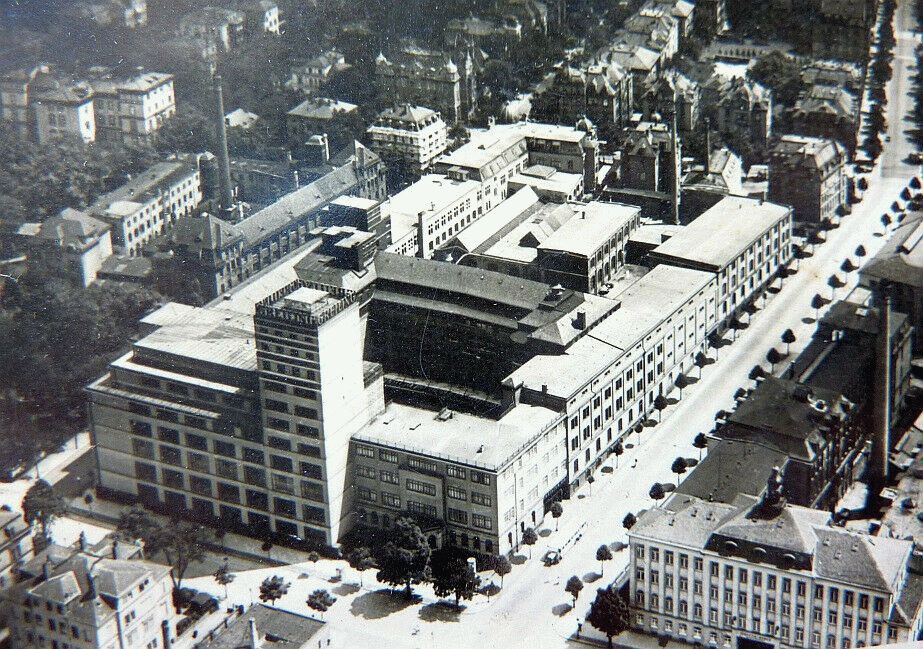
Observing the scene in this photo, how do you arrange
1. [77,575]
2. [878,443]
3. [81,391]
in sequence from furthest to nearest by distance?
[81,391] < [878,443] < [77,575]

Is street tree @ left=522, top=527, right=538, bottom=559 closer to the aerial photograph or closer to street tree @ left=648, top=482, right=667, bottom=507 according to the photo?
the aerial photograph

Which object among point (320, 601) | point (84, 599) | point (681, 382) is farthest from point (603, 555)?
point (84, 599)

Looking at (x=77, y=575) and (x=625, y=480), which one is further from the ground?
(x=77, y=575)

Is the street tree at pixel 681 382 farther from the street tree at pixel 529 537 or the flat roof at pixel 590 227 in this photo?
the street tree at pixel 529 537

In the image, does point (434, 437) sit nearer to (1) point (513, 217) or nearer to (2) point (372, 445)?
(2) point (372, 445)

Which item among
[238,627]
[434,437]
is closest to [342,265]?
[434,437]

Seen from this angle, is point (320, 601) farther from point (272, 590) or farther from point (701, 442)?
point (701, 442)
